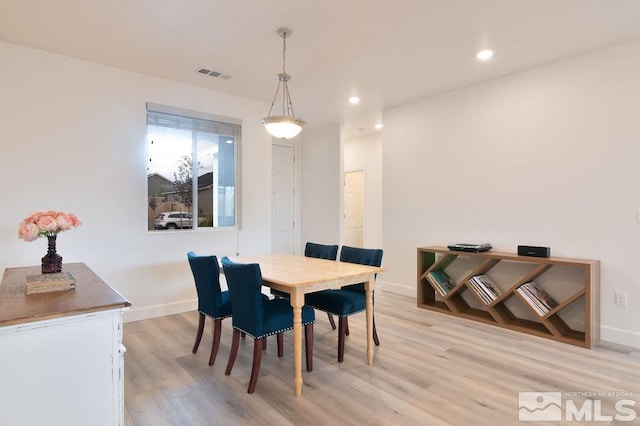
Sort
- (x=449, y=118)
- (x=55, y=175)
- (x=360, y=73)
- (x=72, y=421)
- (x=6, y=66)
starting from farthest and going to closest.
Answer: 1. (x=449, y=118)
2. (x=360, y=73)
3. (x=55, y=175)
4. (x=6, y=66)
5. (x=72, y=421)

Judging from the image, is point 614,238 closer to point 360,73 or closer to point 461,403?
point 461,403

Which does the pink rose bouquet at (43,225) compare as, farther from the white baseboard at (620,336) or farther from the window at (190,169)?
the white baseboard at (620,336)

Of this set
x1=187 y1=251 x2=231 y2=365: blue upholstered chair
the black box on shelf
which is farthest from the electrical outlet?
x1=187 y1=251 x2=231 y2=365: blue upholstered chair

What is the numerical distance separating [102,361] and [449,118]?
4172 millimetres

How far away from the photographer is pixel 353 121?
5680mm

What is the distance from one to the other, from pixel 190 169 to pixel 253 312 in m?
2.57

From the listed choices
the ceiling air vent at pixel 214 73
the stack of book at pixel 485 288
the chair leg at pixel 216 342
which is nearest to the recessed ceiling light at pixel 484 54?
the stack of book at pixel 485 288

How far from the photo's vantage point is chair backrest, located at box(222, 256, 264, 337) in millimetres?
2273

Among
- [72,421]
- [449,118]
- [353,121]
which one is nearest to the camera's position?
[72,421]

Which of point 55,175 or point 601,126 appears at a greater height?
point 601,126

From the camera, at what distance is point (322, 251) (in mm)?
3652

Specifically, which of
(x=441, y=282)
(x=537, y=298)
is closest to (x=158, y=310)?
(x=441, y=282)

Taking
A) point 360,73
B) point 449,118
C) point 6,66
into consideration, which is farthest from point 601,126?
point 6,66

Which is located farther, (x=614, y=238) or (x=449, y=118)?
(x=449, y=118)
